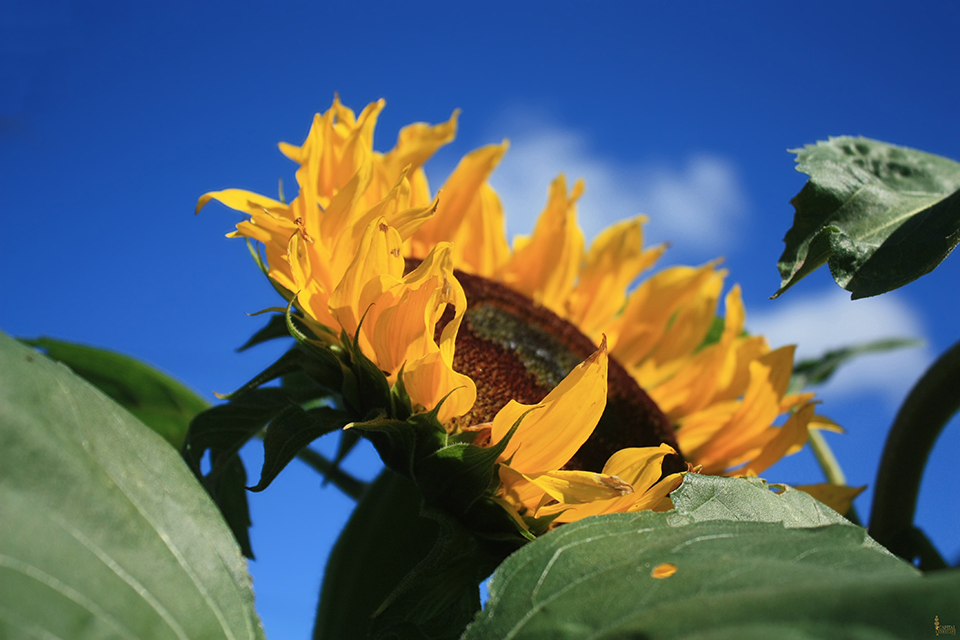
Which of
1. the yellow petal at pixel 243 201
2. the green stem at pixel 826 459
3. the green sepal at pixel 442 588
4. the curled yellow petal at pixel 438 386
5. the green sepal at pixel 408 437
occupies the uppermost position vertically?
the yellow petal at pixel 243 201

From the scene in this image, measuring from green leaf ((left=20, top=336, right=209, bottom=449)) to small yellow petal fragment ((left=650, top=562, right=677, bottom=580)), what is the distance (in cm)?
159

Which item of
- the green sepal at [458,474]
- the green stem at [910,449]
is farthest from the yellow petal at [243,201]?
the green stem at [910,449]

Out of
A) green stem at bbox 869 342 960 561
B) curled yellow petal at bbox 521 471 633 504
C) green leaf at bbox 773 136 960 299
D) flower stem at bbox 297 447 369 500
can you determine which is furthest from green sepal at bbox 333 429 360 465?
green stem at bbox 869 342 960 561

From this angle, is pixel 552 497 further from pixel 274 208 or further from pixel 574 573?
pixel 274 208

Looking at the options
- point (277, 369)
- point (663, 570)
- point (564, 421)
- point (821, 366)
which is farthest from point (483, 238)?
point (821, 366)

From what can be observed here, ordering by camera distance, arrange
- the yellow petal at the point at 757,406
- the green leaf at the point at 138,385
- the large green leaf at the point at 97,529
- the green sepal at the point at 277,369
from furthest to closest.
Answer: the green leaf at the point at 138,385, the yellow petal at the point at 757,406, the green sepal at the point at 277,369, the large green leaf at the point at 97,529

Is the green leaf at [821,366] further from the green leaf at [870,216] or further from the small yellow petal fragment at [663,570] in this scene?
the small yellow petal fragment at [663,570]

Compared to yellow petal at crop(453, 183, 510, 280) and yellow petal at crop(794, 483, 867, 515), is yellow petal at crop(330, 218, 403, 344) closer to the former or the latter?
yellow petal at crop(453, 183, 510, 280)

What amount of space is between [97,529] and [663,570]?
1.54ft

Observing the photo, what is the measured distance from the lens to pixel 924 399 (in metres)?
1.50

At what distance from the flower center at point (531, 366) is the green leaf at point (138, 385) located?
839 millimetres

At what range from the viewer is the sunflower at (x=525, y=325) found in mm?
1112

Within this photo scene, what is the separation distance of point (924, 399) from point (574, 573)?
1.09 m

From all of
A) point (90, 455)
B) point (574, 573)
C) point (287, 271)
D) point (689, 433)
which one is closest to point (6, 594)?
point (90, 455)
